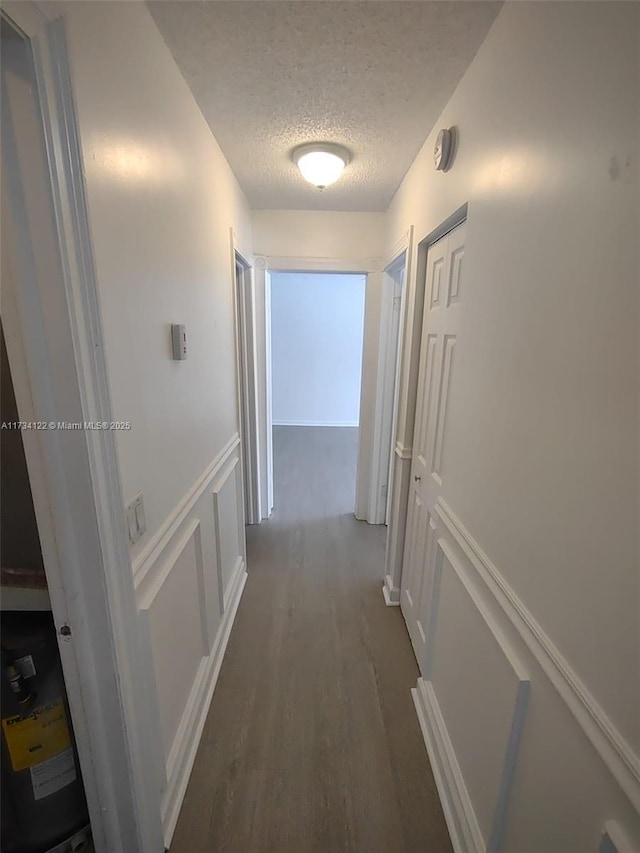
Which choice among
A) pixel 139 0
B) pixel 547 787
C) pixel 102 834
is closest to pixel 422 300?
pixel 139 0

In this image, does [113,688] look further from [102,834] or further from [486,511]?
[486,511]

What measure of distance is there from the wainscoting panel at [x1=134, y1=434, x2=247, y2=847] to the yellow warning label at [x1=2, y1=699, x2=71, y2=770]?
236mm

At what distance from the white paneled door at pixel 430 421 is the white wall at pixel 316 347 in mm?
4107

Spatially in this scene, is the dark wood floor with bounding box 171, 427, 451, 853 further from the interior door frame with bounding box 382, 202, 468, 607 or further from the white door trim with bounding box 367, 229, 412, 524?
the white door trim with bounding box 367, 229, 412, 524

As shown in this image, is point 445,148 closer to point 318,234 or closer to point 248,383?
point 318,234

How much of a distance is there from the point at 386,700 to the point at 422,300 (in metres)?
1.84

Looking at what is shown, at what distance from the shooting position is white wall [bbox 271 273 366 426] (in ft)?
18.5

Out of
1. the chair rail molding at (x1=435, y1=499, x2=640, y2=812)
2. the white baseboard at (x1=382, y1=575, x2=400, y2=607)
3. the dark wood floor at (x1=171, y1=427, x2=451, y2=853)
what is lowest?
the dark wood floor at (x1=171, y1=427, x2=451, y2=853)

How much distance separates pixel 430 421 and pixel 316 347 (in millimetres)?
4403

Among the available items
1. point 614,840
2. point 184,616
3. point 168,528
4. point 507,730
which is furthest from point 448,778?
point 168,528

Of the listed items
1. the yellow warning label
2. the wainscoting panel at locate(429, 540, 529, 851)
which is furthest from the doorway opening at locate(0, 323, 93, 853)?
the wainscoting panel at locate(429, 540, 529, 851)

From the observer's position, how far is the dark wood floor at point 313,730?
46.1 inches

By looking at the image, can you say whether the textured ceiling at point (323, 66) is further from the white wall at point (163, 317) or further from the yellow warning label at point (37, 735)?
the yellow warning label at point (37, 735)

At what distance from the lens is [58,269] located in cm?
67
